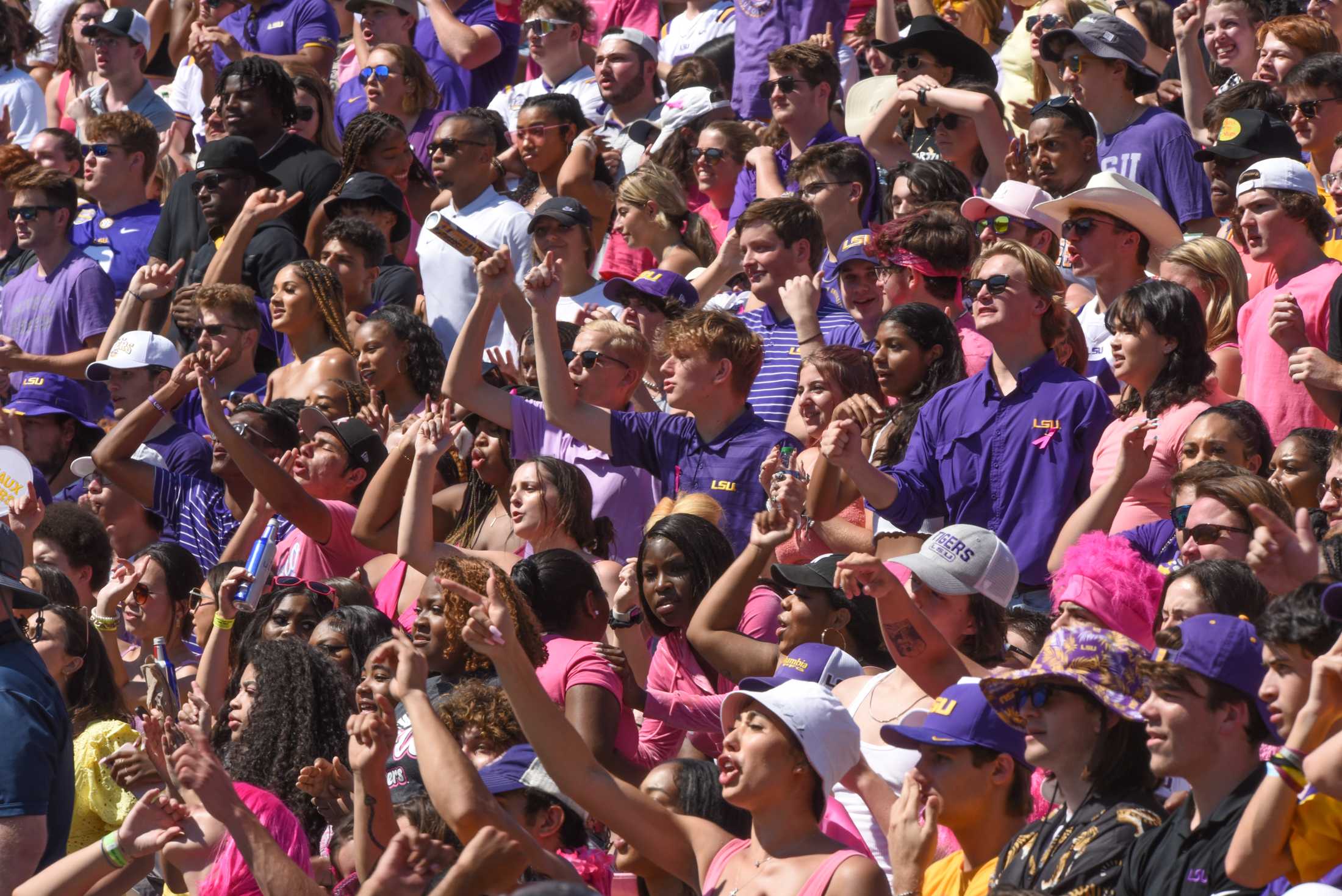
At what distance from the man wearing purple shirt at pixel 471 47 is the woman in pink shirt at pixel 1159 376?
272 inches

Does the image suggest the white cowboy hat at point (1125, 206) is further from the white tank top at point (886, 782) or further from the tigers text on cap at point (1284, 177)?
the white tank top at point (886, 782)

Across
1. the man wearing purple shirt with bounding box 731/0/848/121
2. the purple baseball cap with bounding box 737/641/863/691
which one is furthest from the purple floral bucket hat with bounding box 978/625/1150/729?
the man wearing purple shirt with bounding box 731/0/848/121

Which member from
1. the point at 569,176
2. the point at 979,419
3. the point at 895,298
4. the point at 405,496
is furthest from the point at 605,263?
the point at 979,419

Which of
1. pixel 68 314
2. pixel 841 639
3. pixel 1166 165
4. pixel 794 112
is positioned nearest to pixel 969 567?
pixel 841 639

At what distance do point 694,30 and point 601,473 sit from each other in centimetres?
585

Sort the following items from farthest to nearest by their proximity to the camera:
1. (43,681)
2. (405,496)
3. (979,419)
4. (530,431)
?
(530,431) → (405,496) → (979,419) → (43,681)

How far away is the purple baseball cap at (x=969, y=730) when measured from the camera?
491 cm

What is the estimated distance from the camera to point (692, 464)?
7.59 meters

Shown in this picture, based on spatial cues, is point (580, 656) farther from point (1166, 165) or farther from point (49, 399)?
point (49, 399)

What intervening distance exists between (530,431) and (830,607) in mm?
2083

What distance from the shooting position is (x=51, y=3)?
15.6 m

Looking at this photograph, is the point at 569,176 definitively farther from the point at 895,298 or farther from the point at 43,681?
the point at 43,681

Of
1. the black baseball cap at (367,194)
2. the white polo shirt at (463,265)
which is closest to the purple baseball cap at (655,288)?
the white polo shirt at (463,265)

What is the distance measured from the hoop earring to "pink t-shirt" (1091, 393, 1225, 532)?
958mm
